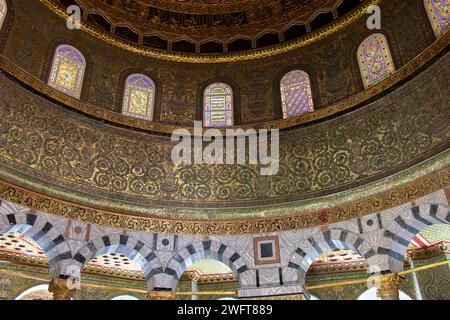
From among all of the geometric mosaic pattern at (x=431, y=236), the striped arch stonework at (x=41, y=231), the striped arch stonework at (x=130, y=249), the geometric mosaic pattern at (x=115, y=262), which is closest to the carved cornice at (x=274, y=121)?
the striped arch stonework at (x=41, y=231)

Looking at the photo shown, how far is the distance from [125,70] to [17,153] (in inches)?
170

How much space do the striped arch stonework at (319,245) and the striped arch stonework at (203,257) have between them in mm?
1263

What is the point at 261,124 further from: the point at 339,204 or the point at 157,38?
the point at 157,38

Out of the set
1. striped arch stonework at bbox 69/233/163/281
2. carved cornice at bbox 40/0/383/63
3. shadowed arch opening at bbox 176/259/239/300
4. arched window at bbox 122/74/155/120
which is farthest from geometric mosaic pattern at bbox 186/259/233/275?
carved cornice at bbox 40/0/383/63

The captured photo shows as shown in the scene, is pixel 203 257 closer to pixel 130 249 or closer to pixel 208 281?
pixel 130 249

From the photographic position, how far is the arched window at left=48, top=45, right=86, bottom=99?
38.0 feet

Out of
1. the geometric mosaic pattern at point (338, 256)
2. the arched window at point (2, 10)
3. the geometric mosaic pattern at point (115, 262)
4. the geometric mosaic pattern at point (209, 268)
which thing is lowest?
the geometric mosaic pattern at point (209, 268)

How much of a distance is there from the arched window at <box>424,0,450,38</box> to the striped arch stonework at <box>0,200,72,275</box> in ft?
32.9

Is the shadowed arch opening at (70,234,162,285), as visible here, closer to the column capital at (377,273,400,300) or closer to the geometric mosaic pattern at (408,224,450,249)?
the column capital at (377,273,400,300)

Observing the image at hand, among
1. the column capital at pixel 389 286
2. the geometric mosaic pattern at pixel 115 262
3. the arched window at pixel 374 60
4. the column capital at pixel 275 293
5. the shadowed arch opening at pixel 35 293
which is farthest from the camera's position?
the geometric mosaic pattern at pixel 115 262

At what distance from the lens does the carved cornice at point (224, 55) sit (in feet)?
40.7

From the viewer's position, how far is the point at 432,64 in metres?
10.1

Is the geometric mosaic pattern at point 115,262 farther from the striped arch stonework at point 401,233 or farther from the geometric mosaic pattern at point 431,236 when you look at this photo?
the geometric mosaic pattern at point 431,236
